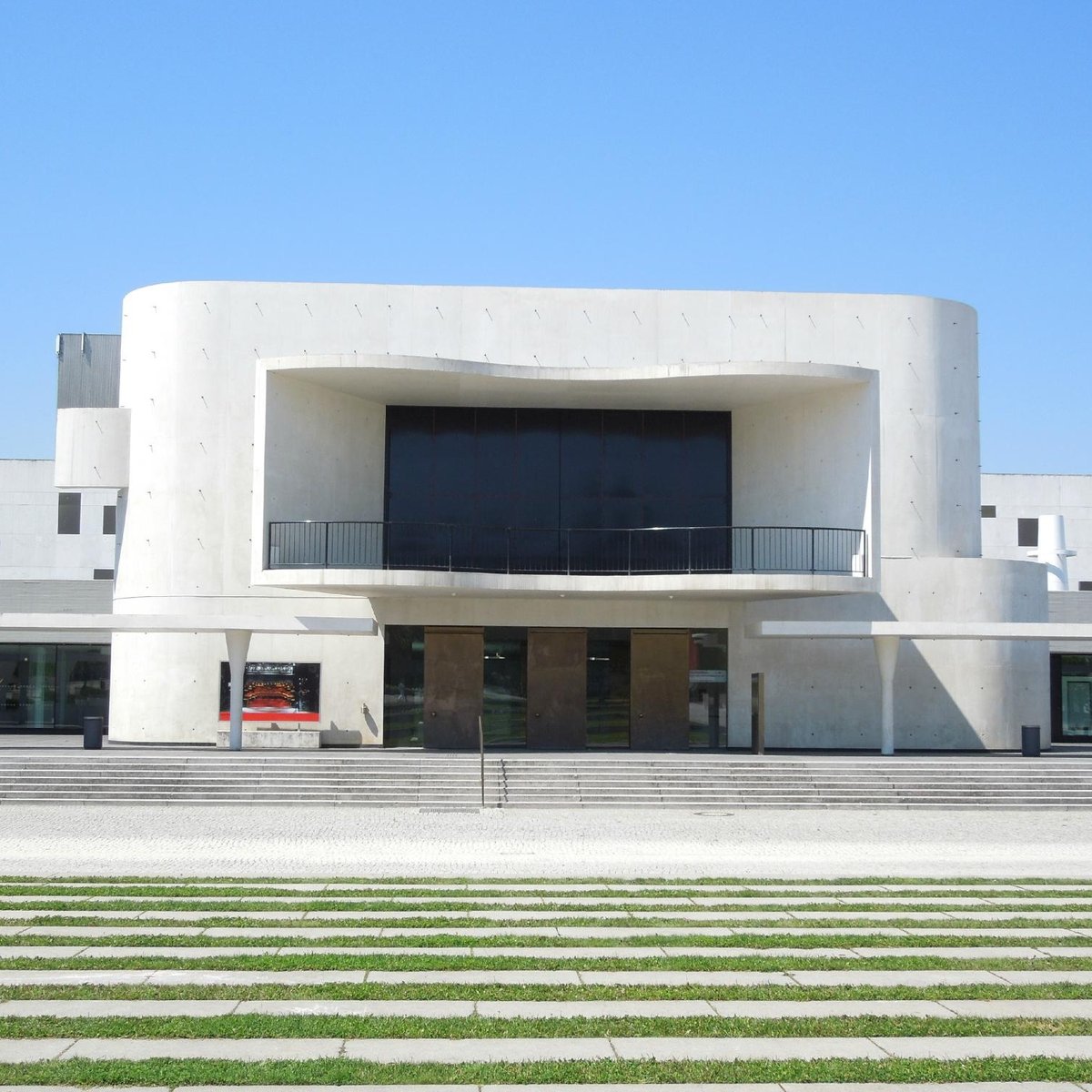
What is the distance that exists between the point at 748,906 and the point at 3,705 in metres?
32.5

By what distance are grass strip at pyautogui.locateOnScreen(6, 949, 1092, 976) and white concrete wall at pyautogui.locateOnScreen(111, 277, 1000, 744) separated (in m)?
22.9

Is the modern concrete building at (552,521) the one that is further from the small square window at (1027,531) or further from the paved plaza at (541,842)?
the small square window at (1027,531)

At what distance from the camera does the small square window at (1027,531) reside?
62.3 m

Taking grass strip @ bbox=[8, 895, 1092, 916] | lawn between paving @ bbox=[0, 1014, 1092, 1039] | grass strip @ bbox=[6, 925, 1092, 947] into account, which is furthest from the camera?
grass strip @ bbox=[8, 895, 1092, 916]

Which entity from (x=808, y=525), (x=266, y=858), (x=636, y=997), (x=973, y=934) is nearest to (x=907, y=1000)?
(x=636, y=997)

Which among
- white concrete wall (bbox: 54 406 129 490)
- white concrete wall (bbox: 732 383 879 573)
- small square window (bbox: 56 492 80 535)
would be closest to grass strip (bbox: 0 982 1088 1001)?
white concrete wall (bbox: 732 383 879 573)

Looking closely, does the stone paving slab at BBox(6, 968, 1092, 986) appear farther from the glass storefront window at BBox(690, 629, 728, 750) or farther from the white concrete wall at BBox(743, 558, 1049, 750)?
the glass storefront window at BBox(690, 629, 728, 750)

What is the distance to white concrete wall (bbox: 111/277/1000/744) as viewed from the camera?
35.2 metres

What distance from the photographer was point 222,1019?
32.5 ft

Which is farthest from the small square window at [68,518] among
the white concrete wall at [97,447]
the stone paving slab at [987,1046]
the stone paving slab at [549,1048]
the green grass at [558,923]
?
the stone paving slab at [987,1046]

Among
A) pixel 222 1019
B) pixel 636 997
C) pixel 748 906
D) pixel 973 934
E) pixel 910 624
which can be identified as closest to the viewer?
pixel 222 1019

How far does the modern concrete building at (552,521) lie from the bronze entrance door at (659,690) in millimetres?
55

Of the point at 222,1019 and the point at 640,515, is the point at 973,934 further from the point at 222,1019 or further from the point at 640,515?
the point at 640,515

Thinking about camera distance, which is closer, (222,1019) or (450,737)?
(222,1019)
